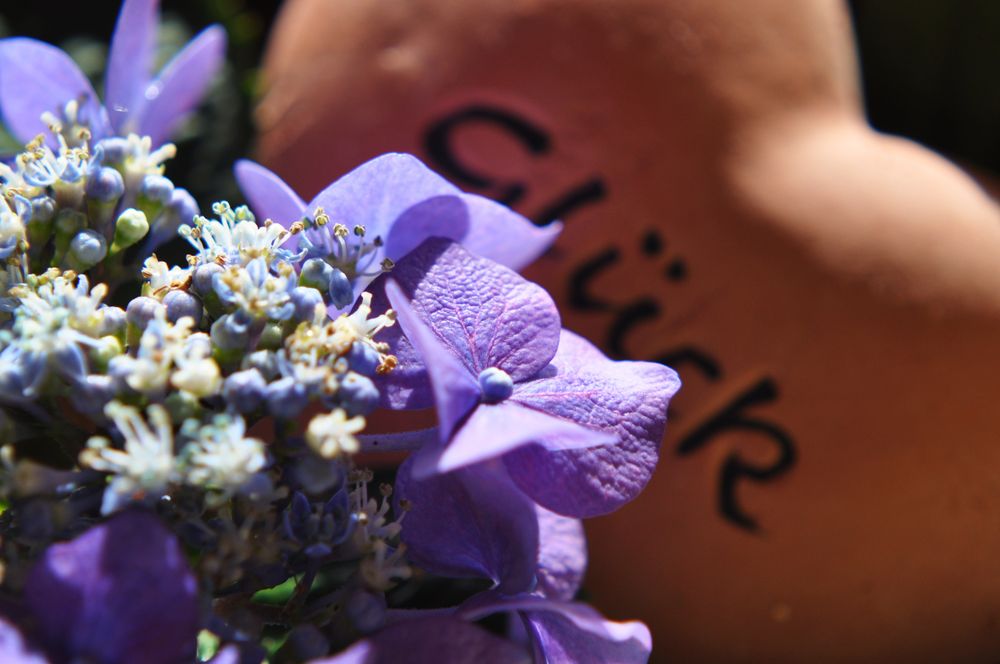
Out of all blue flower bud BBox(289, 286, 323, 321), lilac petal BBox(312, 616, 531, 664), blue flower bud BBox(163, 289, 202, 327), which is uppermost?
blue flower bud BBox(289, 286, 323, 321)

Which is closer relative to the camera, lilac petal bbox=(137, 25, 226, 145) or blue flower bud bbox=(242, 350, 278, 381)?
blue flower bud bbox=(242, 350, 278, 381)

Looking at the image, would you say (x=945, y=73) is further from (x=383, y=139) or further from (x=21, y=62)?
(x=21, y=62)

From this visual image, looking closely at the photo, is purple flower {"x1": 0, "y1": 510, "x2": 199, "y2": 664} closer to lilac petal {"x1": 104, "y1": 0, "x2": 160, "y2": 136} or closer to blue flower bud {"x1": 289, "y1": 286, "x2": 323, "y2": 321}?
blue flower bud {"x1": 289, "y1": 286, "x2": 323, "y2": 321}

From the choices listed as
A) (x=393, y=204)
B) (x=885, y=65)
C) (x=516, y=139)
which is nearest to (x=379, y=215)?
(x=393, y=204)

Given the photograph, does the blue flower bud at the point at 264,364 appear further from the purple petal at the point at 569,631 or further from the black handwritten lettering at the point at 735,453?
the black handwritten lettering at the point at 735,453

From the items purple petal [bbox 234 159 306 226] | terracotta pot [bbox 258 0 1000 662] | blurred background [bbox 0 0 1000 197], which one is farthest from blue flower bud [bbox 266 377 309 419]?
blurred background [bbox 0 0 1000 197]

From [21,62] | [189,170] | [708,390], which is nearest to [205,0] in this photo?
[189,170]
